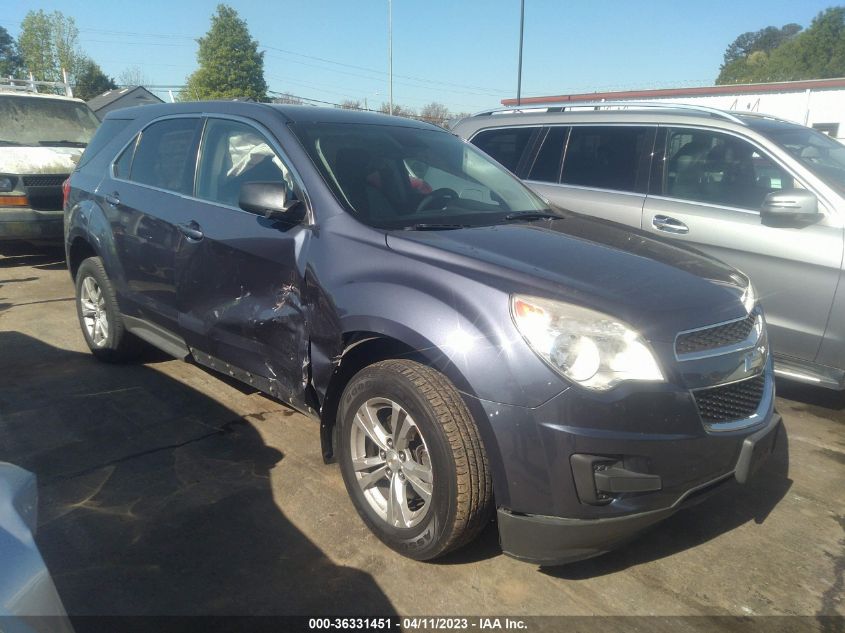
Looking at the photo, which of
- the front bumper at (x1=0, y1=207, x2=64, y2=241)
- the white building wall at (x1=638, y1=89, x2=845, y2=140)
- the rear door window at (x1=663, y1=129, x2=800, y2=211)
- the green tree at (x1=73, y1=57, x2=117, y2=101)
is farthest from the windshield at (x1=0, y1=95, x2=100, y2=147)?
the green tree at (x1=73, y1=57, x2=117, y2=101)

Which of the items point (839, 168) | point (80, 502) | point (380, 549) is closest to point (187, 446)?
point (80, 502)

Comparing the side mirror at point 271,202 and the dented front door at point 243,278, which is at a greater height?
the side mirror at point 271,202

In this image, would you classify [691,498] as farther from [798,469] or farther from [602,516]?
[798,469]

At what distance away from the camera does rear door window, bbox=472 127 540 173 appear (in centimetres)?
597

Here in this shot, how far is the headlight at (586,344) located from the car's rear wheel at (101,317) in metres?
3.29

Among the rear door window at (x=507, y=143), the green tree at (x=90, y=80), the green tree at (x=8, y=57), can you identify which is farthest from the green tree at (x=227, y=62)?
the rear door window at (x=507, y=143)

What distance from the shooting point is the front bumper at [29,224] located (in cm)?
758

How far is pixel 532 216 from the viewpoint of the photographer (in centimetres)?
352

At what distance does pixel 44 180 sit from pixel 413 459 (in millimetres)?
7154

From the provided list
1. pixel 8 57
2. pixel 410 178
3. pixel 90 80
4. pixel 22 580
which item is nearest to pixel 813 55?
pixel 90 80

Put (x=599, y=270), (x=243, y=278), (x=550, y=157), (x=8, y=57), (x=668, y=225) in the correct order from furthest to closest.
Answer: (x=8, y=57) < (x=550, y=157) < (x=668, y=225) < (x=243, y=278) < (x=599, y=270)

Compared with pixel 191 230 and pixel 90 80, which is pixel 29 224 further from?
pixel 90 80

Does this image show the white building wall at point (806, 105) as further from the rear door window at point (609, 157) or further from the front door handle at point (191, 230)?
the front door handle at point (191, 230)

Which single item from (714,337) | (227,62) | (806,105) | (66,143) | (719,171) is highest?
(227,62)
